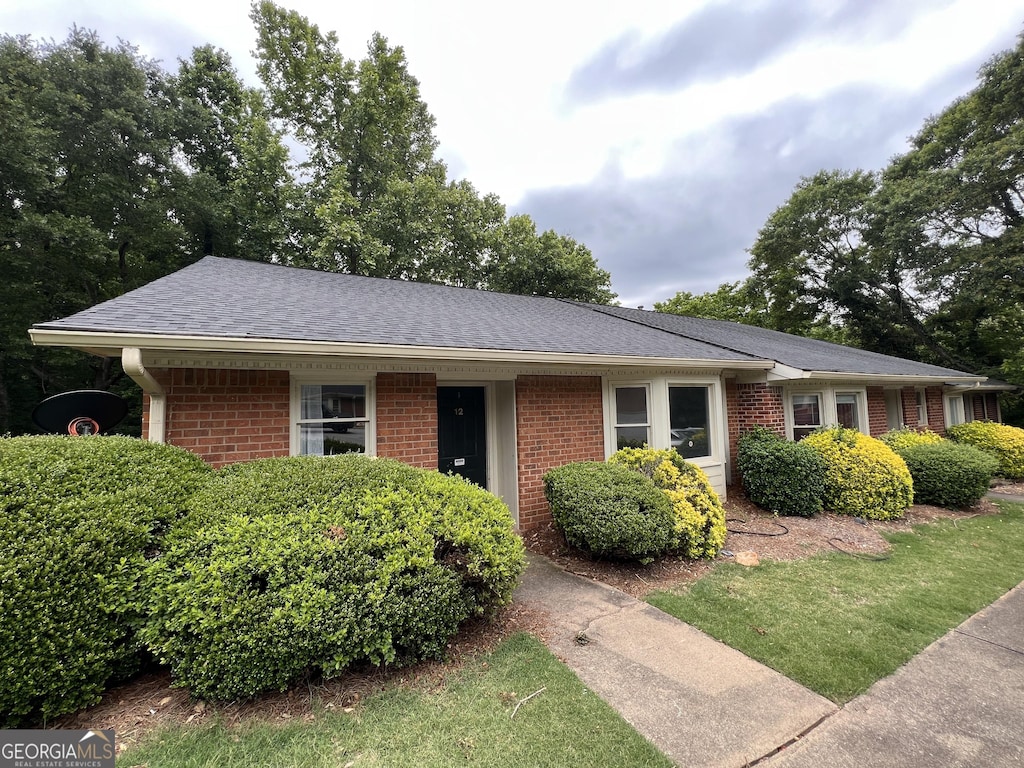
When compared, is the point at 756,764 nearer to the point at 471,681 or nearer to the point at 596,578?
the point at 471,681

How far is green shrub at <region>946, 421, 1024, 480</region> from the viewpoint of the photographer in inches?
421

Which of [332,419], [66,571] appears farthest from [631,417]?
[66,571]

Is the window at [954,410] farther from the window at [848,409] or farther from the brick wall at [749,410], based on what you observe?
the brick wall at [749,410]

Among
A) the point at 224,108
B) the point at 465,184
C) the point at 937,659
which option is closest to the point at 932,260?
the point at 465,184

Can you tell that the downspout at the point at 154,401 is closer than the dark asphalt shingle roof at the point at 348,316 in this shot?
Yes

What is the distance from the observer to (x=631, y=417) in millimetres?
7004

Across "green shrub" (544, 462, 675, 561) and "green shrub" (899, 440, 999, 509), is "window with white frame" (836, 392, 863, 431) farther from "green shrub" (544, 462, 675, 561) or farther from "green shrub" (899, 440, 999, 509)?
"green shrub" (544, 462, 675, 561)

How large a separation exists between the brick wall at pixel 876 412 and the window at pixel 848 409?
1.64 ft

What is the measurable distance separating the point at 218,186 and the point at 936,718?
63.3 ft

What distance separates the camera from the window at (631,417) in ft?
22.8

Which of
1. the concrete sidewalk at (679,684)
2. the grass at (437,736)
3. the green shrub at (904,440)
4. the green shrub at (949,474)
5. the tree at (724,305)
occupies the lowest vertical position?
the concrete sidewalk at (679,684)

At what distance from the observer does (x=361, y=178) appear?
61.1 feet

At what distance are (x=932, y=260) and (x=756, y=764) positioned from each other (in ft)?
77.5

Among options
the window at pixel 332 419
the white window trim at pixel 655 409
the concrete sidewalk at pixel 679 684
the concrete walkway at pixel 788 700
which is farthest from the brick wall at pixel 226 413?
the white window trim at pixel 655 409
